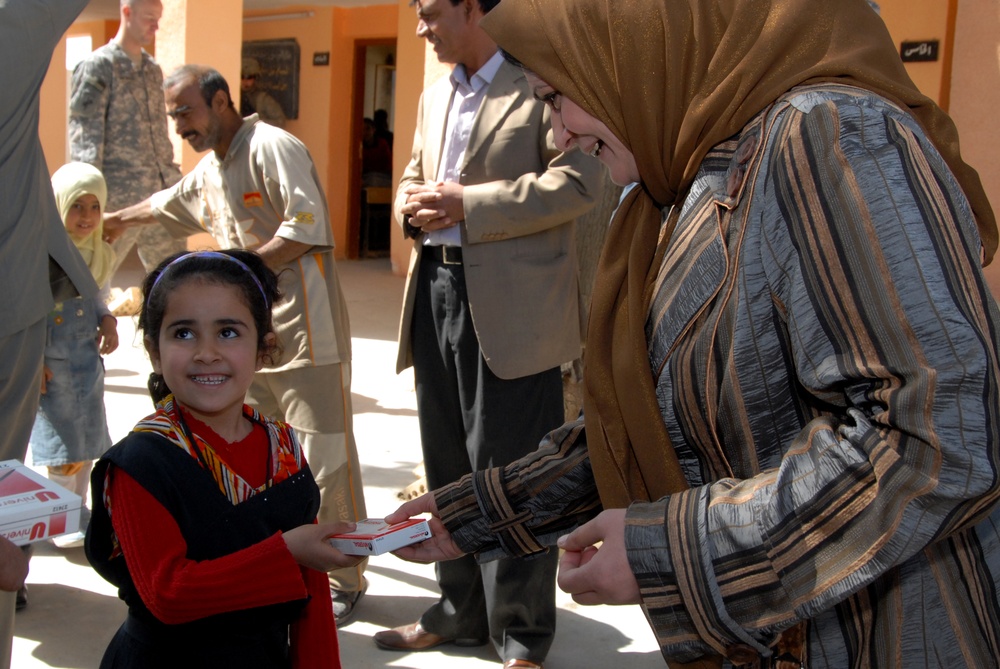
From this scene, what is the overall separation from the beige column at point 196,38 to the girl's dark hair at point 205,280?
8.75 m

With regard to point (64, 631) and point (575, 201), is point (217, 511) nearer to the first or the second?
point (575, 201)

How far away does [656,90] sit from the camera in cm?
155

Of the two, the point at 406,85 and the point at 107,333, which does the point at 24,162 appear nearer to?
the point at 107,333

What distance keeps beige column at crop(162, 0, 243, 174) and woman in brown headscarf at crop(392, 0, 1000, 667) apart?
9647 millimetres

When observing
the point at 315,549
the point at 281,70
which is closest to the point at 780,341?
the point at 315,549

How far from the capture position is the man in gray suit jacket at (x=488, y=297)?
3439mm

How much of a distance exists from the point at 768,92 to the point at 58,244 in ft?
7.53

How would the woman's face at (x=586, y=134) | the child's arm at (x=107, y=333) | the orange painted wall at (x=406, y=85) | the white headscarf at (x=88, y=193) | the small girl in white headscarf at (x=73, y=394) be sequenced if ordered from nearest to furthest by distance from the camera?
the woman's face at (x=586, y=134)
the small girl in white headscarf at (x=73, y=394)
the child's arm at (x=107, y=333)
the white headscarf at (x=88, y=193)
the orange painted wall at (x=406, y=85)

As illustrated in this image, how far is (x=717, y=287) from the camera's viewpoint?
4.72 ft

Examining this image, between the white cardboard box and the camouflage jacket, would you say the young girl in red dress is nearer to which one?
the white cardboard box

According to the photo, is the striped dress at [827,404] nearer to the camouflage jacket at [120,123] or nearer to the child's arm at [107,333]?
the child's arm at [107,333]

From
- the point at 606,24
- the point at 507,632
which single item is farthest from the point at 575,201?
the point at 606,24

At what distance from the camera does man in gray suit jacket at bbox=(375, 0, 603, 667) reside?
11.3ft

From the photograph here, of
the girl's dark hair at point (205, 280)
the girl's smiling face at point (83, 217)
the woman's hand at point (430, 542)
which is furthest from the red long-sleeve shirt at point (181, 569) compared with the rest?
the girl's smiling face at point (83, 217)
